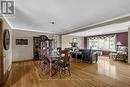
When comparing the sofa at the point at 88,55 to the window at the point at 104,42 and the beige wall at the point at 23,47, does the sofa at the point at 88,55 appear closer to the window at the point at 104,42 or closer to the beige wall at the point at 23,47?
the window at the point at 104,42

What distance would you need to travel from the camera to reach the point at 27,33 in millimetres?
8289

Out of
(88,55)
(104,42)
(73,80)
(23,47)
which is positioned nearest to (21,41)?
(23,47)

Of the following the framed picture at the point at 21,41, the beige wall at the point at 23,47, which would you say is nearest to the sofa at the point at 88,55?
the beige wall at the point at 23,47

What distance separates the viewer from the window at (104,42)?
1001 cm

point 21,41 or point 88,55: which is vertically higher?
point 21,41

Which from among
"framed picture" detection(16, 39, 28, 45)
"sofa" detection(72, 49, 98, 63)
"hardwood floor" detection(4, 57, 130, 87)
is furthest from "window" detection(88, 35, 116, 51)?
"framed picture" detection(16, 39, 28, 45)

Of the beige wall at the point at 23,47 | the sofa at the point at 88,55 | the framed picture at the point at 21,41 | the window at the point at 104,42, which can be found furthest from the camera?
the window at the point at 104,42

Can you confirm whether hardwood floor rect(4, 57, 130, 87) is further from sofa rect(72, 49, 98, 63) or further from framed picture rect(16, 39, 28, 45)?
framed picture rect(16, 39, 28, 45)

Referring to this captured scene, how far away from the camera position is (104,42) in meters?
10.9

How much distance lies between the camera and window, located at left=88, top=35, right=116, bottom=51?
10008 mm

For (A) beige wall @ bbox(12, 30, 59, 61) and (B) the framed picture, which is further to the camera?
(B) the framed picture

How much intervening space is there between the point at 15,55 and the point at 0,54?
4.52 meters

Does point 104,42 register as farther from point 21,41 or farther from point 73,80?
point 73,80

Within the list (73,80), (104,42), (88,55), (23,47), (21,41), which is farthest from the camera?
(104,42)
